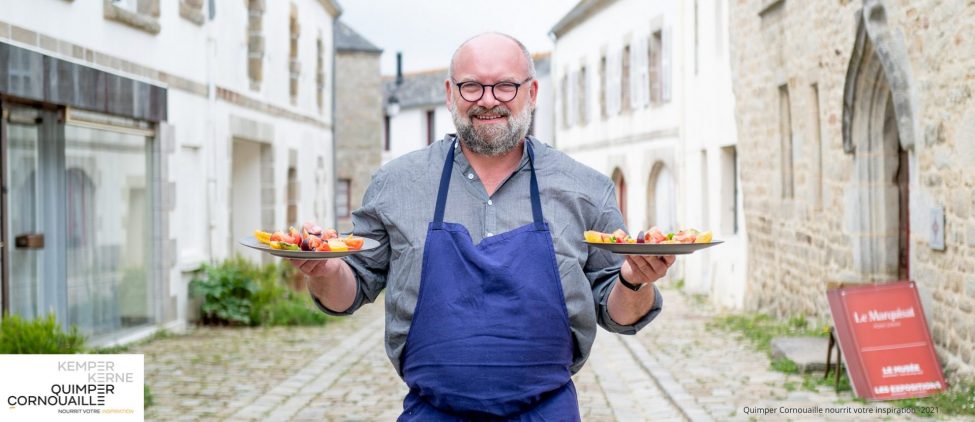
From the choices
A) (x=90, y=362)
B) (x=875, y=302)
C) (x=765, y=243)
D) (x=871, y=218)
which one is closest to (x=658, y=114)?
(x=765, y=243)

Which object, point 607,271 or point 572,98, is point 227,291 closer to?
point 607,271

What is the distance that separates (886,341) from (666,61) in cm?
1297

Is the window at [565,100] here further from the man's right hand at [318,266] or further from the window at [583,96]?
the man's right hand at [318,266]

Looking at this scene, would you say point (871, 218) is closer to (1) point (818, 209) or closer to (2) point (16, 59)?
(1) point (818, 209)

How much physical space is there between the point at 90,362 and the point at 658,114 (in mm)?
18053

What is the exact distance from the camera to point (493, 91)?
3.33 metres

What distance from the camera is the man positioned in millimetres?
3250

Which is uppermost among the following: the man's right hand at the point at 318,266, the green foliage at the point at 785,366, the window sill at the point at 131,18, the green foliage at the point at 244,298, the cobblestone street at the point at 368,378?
the window sill at the point at 131,18

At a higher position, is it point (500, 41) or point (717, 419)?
point (500, 41)

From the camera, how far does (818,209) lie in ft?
41.4

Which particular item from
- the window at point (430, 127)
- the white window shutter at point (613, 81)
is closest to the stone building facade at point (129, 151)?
the white window shutter at point (613, 81)

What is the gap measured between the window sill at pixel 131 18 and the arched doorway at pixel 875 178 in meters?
6.42

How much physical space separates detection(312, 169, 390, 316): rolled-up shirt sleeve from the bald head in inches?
14.6

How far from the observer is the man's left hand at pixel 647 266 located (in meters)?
3.12
